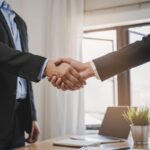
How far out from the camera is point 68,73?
78.1 inches

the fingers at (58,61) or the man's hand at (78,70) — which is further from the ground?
the fingers at (58,61)

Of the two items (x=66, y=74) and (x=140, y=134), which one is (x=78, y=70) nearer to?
(x=66, y=74)

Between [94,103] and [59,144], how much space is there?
1.68m

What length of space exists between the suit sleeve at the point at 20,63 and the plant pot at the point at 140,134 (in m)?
0.71

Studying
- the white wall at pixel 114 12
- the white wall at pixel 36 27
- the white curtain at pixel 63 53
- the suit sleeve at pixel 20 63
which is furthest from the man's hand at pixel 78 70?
the white wall at pixel 114 12

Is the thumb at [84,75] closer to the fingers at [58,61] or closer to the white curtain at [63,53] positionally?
the fingers at [58,61]

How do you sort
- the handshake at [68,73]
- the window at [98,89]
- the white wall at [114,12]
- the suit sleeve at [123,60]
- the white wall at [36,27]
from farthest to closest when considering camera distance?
1. the window at [98,89]
2. the white wall at [36,27]
3. the white wall at [114,12]
4. the handshake at [68,73]
5. the suit sleeve at [123,60]

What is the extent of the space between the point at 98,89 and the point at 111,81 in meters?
0.17

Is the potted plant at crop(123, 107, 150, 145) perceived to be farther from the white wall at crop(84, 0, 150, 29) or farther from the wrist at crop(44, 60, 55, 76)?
the white wall at crop(84, 0, 150, 29)

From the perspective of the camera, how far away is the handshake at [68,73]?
1.95 meters

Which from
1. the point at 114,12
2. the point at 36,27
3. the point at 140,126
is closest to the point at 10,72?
the point at 140,126

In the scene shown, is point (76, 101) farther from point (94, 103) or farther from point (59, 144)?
point (59, 144)

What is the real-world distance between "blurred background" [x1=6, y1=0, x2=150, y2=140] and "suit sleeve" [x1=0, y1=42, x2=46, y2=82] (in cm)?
149

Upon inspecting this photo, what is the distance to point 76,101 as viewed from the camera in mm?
3227
